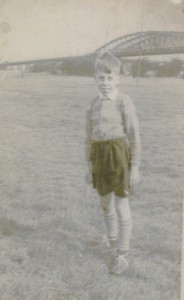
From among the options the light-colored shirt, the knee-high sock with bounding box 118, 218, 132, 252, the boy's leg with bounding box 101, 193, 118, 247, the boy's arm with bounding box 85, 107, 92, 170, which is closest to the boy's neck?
the light-colored shirt

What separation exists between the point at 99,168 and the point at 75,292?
533mm

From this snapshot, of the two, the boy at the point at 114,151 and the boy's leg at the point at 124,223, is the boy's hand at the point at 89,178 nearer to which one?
the boy at the point at 114,151

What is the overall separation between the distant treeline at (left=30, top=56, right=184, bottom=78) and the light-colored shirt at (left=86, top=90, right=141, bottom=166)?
0.15 m

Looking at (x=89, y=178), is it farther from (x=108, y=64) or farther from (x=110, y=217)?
(x=108, y=64)

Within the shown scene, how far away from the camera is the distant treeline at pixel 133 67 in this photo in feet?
7.11

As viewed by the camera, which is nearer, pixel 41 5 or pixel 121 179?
pixel 121 179

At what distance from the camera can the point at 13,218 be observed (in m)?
2.23

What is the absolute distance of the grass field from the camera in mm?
2088

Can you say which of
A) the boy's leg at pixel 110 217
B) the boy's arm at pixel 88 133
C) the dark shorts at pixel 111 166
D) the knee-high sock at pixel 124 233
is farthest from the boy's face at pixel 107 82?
the knee-high sock at pixel 124 233

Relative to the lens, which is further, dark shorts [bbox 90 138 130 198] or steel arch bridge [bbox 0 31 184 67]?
steel arch bridge [bbox 0 31 184 67]

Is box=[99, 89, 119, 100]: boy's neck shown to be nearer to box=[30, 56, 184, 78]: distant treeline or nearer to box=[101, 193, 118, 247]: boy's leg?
box=[30, 56, 184, 78]: distant treeline

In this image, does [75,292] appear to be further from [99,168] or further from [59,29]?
[59,29]

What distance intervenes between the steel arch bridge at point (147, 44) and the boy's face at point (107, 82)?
0.38 ft

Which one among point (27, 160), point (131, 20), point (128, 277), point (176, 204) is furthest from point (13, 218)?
point (131, 20)
